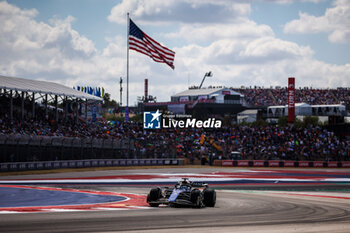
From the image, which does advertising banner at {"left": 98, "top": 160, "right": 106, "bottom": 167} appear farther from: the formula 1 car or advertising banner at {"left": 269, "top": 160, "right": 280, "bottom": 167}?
the formula 1 car

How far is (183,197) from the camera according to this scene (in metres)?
17.3

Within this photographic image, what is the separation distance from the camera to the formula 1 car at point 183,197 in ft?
56.5

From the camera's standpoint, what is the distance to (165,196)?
18.0 meters

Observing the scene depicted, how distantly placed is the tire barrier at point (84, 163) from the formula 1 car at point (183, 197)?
65.3 ft

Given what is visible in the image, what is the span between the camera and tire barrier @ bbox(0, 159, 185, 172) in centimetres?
3547

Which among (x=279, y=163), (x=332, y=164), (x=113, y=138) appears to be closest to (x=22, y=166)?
(x=113, y=138)

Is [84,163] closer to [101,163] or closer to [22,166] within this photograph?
[101,163]

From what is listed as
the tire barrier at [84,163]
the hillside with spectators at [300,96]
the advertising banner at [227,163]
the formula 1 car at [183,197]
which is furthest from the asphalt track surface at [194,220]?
the hillside with spectators at [300,96]

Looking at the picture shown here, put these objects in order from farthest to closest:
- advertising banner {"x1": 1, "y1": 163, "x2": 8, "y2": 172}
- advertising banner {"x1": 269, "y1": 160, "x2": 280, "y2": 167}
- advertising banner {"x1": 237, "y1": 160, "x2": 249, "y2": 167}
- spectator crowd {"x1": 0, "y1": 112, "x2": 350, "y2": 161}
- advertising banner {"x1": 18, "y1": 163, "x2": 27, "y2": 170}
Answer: advertising banner {"x1": 269, "y1": 160, "x2": 280, "y2": 167} < advertising banner {"x1": 237, "y1": 160, "x2": 249, "y2": 167} < spectator crowd {"x1": 0, "y1": 112, "x2": 350, "y2": 161} < advertising banner {"x1": 18, "y1": 163, "x2": 27, "y2": 170} < advertising banner {"x1": 1, "y1": 163, "x2": 8, "y2": 172}

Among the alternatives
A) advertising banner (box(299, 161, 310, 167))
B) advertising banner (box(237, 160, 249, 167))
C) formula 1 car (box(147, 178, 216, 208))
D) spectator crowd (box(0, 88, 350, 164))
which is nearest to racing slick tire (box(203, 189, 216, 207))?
formula 1 car (box(147, 178, 216, 208))

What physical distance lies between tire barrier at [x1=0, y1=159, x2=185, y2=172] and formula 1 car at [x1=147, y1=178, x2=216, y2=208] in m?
19.9

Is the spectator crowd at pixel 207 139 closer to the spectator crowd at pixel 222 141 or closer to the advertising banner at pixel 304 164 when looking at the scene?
the spectator crowd at pixel 222 141

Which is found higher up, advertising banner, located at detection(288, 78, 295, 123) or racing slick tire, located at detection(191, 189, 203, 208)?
advertising banner, located at detection(288, 78, 295, 123)

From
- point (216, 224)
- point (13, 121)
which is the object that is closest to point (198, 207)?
point (216, 224)
